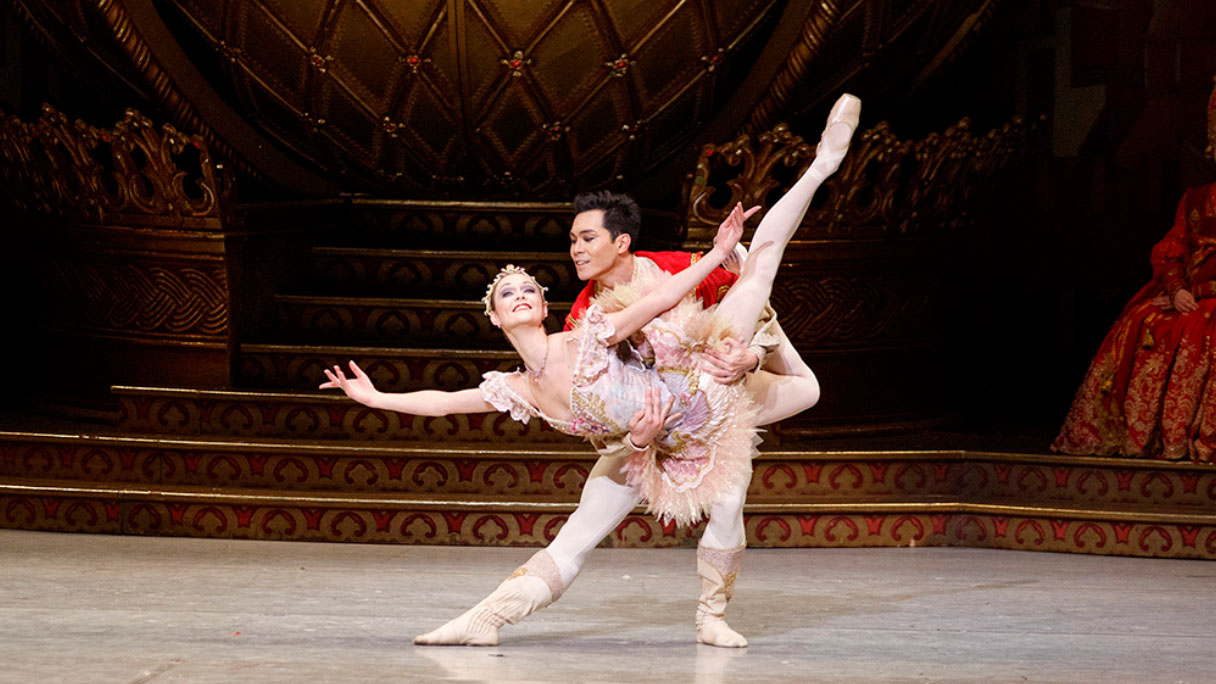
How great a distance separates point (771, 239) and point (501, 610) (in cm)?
98

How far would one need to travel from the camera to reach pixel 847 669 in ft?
11.2

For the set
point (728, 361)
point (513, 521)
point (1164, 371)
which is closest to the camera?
point (728, 361)

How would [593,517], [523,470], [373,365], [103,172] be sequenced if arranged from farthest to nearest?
1. [103,172]
2. [373,365]
3. [523,470]
4. [593,517]

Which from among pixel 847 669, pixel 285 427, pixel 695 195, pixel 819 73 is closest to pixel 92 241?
pixel 285 427

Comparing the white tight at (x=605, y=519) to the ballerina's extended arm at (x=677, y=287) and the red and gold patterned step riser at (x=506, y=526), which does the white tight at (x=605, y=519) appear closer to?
the ballerina's extended arm at (x=677, y=287)

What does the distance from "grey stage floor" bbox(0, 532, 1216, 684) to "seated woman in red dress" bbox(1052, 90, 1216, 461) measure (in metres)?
0.51

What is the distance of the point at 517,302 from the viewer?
345 cm

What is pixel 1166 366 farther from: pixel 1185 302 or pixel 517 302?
pixel 517 302

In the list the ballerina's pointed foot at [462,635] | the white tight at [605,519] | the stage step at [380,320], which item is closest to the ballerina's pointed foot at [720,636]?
the white tight at [605,519]

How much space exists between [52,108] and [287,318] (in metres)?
1.02

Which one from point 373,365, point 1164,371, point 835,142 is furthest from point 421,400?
point 1164,371

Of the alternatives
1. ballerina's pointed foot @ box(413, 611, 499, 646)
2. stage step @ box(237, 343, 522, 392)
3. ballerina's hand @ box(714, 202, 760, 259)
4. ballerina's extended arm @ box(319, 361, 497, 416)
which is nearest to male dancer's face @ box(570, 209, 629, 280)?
ballerina's hand @ box(714, 202, 760, 259)

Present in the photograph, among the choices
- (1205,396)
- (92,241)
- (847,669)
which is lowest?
(847,669)

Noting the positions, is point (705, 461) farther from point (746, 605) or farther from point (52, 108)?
point (52, 108)
